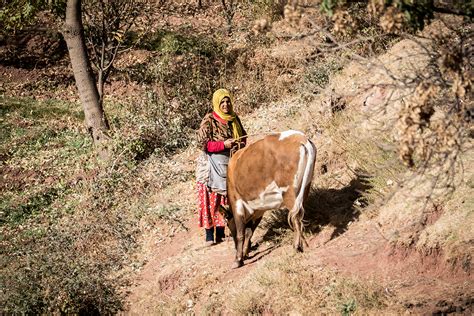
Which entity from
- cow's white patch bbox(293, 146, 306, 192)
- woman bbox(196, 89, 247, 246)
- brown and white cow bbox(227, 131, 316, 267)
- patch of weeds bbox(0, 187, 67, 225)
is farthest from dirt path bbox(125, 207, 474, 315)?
patch of weeds bbox(0, 187, 67, 225)

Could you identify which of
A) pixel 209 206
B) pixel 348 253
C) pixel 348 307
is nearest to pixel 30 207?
pixel 209 206

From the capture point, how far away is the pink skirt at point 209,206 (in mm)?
8023

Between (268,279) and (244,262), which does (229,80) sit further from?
(268,279)

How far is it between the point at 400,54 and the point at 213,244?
4.18 meters

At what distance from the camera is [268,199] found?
6.93m

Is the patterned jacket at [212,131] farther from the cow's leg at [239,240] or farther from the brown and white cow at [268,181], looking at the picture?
the cow's leg at [239,240]

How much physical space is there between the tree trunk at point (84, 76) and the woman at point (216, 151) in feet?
13.8

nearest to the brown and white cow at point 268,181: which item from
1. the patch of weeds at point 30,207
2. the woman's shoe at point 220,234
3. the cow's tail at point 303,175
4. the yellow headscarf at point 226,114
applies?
the cow's tail at point 303,175

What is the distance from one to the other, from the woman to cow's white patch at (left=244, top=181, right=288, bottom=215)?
78 centimetres

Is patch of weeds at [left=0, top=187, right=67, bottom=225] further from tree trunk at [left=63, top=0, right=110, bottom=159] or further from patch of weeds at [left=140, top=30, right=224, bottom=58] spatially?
patch of weeds at [left=140, top=30, right=224, bottom=58]

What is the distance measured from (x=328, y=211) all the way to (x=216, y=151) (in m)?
1.61

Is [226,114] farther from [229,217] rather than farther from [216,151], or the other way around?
[229,217]

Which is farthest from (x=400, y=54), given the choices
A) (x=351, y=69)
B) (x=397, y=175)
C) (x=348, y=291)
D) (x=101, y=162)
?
(x=101, y=162)

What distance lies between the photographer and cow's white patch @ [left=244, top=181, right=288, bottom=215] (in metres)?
6.80
